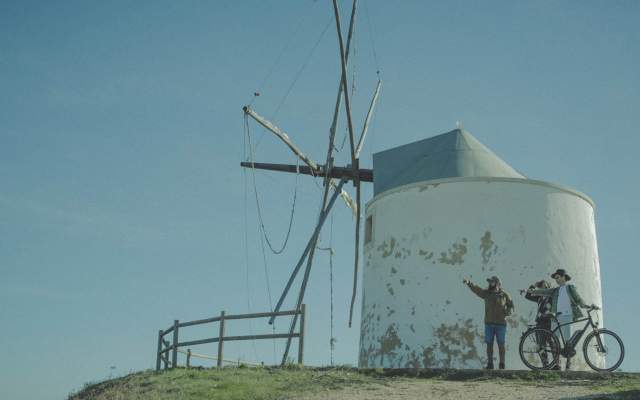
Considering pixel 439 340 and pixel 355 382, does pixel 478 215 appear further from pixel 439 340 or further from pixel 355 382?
pixel 355 382

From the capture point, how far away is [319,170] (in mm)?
24875

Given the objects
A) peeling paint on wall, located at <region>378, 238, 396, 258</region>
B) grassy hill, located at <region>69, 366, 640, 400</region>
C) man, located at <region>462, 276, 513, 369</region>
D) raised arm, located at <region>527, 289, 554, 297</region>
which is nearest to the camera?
grassy hill, located at <region>69, 366, 640, 400</region>

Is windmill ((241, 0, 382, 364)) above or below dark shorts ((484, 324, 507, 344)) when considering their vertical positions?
above

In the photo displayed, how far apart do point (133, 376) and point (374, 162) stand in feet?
29.7

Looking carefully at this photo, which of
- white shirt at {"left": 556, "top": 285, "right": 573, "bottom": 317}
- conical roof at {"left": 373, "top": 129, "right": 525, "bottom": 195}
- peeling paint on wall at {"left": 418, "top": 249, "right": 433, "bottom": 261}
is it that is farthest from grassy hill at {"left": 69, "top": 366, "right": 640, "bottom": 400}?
conical roof at {"left": 373, "top": 129, "right": 525, "bottom": 195}

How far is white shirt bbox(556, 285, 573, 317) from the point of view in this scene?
13.5 metres

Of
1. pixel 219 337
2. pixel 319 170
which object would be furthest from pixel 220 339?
pixel 319 170

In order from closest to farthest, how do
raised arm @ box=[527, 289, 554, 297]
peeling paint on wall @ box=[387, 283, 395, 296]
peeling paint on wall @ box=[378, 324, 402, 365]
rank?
raised arm @ box=[527, 289, 554, 297]
peeling paint on wall @ box=[378, 324, 402, 365]
peeling paint on wall @ box=[387, 283, 395, 296]

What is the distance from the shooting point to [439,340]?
17250mm

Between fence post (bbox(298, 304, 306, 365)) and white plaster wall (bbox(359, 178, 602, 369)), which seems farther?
white plaster wall (bbox(359, 178, 602, 369))

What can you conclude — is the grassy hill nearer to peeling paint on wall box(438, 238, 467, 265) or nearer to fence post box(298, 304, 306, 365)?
fence post box(298, 304, 306, 365)

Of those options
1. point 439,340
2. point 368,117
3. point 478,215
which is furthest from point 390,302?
point 368,117

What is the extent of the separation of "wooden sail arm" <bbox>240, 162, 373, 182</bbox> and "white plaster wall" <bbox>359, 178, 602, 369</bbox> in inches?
196

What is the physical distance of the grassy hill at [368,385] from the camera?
38.4 ft
